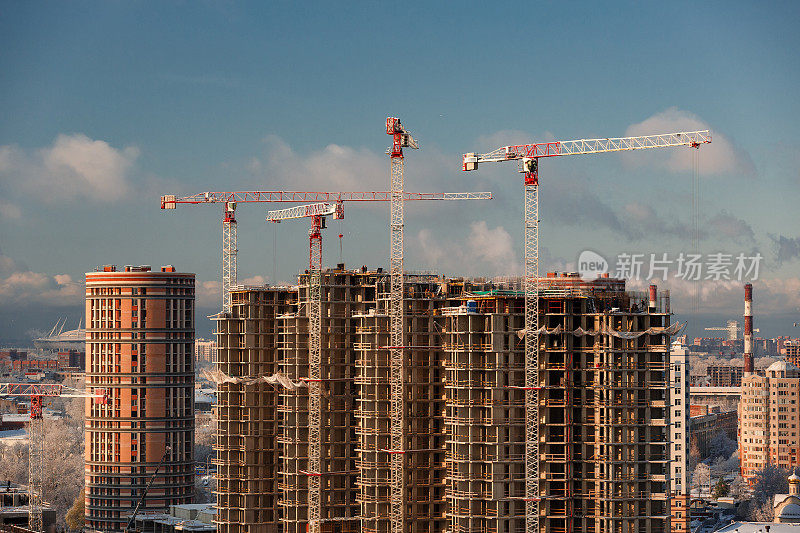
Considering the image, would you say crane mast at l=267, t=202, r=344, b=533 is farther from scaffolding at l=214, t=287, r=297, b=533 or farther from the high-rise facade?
the high-rise facade

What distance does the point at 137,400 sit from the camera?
166250mm

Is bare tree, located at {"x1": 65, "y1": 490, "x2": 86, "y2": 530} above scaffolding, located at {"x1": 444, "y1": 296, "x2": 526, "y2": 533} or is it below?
below

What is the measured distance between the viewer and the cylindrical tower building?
165625 millimetres

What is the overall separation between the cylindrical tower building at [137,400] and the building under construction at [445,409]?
43028 millimetres

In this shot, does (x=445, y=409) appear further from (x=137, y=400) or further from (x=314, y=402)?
(x=137, y=400)

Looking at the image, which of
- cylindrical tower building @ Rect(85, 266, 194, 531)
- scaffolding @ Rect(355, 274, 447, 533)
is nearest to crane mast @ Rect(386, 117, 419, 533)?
scaffolding @ Rect(355, 274, 447, 533)

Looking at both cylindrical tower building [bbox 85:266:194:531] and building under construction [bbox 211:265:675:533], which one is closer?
building under construction [bbox 211:265:675:533]

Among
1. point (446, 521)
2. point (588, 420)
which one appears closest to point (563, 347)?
point (588, 420)

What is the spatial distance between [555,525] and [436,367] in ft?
58.4

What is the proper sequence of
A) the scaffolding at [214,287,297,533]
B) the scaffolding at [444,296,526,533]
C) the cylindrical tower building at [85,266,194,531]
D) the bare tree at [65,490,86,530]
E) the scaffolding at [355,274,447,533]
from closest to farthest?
the scaffolding at [444,296,526,533] < the scaffolding at [355,274,447,533] < the scaffolding at [214,287,297,533] < the cylindrical tower building at [85,266,194,531] < the bare tree at [65,490,86,530]

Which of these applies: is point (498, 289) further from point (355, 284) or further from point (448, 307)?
point (355, 284)

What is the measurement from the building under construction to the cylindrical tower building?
43.0 meters

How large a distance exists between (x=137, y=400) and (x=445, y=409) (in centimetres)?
7816

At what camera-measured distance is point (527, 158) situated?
112562 mm
